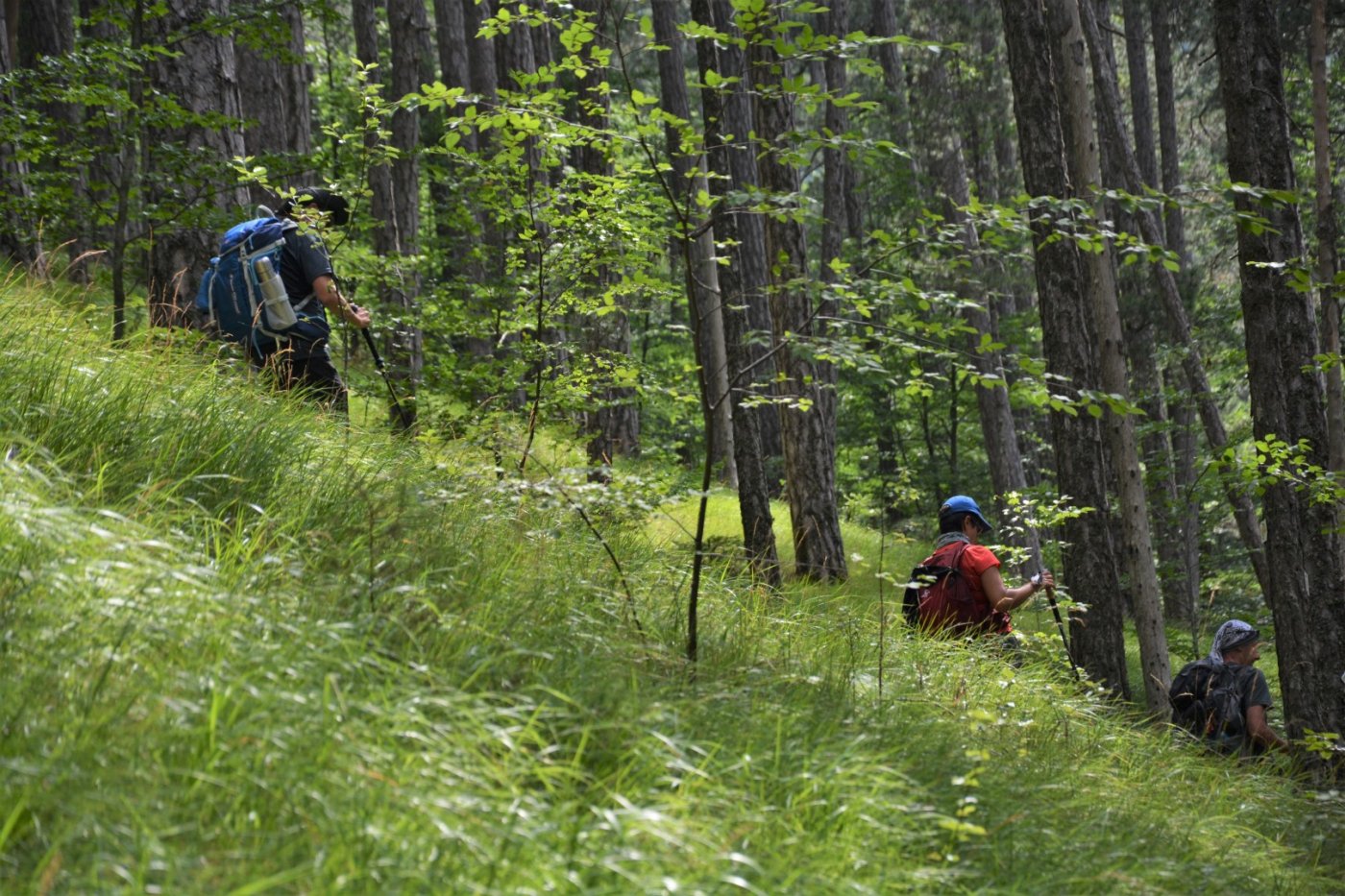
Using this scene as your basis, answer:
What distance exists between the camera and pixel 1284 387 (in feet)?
27.8

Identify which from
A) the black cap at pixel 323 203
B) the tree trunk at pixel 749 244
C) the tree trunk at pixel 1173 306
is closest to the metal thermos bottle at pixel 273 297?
the black cap at pixel 323 203

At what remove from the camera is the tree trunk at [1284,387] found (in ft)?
27.3

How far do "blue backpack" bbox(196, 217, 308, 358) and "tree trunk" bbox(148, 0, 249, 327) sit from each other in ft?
2.05

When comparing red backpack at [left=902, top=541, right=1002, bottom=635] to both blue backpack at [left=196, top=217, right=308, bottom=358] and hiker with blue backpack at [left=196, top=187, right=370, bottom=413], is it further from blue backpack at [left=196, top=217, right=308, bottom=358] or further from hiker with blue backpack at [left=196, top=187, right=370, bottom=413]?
blue backpack at [left=196, top=217, right=308, bottom=358]

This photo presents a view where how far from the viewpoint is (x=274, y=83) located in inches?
579

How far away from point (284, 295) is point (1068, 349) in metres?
→ 5.70

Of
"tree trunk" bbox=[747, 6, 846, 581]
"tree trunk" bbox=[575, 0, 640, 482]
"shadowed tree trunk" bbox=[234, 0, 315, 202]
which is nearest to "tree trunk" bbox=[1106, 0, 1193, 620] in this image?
"tree trunk" bbox=[575, 0, 640, 482]

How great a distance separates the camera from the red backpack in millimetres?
6848

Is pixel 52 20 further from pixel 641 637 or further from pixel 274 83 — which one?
pixel 641 637

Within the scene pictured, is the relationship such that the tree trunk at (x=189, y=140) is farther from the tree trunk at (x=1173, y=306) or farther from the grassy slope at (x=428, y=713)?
the tree trunk at (x=1173, y=306)

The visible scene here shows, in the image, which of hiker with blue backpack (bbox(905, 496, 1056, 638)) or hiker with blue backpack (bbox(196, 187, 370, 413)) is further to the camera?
hiker with blue backpack (bbox(905, 496, 1056, 638))

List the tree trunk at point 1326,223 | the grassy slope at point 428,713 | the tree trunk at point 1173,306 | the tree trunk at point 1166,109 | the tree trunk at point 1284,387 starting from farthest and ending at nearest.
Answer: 1. the tree trunk at point 1166,109
2. the tree trunk at point 1173,306
3. the tree trunk at point 1284,387
4. the tree trunk at point 1326,223
5. the grassy slope at point 428,713

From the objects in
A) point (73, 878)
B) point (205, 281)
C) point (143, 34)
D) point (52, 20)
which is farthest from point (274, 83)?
point (73, 878)

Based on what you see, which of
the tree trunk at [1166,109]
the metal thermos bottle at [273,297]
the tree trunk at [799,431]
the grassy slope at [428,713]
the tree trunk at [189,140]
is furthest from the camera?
the tree trunk at [1166,109]
